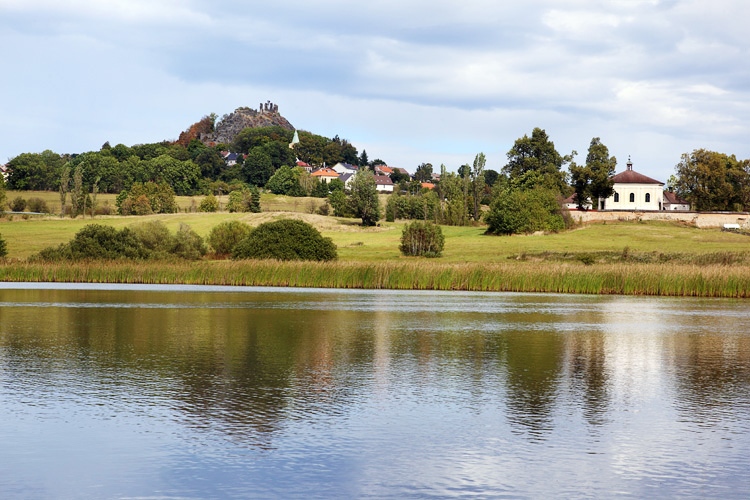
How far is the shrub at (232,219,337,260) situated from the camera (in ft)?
196

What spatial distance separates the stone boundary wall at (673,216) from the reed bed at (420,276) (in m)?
64.2

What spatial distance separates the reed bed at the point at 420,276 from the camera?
148 ft

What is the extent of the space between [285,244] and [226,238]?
16530 millimetres

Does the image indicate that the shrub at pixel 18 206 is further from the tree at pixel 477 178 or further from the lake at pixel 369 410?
the lake at pixel 369 410

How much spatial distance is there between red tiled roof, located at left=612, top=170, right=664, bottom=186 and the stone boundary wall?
39.4 feet

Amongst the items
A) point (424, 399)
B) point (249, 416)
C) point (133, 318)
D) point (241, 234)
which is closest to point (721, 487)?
point (424, 399)

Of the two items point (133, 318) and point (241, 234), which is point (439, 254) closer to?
point (241, 234)

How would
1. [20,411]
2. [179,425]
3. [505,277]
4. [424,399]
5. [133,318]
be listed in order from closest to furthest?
[179,425] → [20,411] → [424,399] → [133,318] → [505,277]

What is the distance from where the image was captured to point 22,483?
8.95 metres

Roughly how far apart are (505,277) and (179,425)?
125ft

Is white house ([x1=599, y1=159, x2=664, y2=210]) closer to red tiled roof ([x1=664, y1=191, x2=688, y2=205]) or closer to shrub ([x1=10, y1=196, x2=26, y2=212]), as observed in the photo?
red tiled roof ([x1=664, y1=191, x2=688, y2=205])

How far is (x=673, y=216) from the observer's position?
113312mm

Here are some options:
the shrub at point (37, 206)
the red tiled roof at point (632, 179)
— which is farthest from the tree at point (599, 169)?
the shrub at point (37, 206)

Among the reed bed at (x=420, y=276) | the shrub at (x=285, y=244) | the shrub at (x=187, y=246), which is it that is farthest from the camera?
the shrub at (x=187, y=246)
